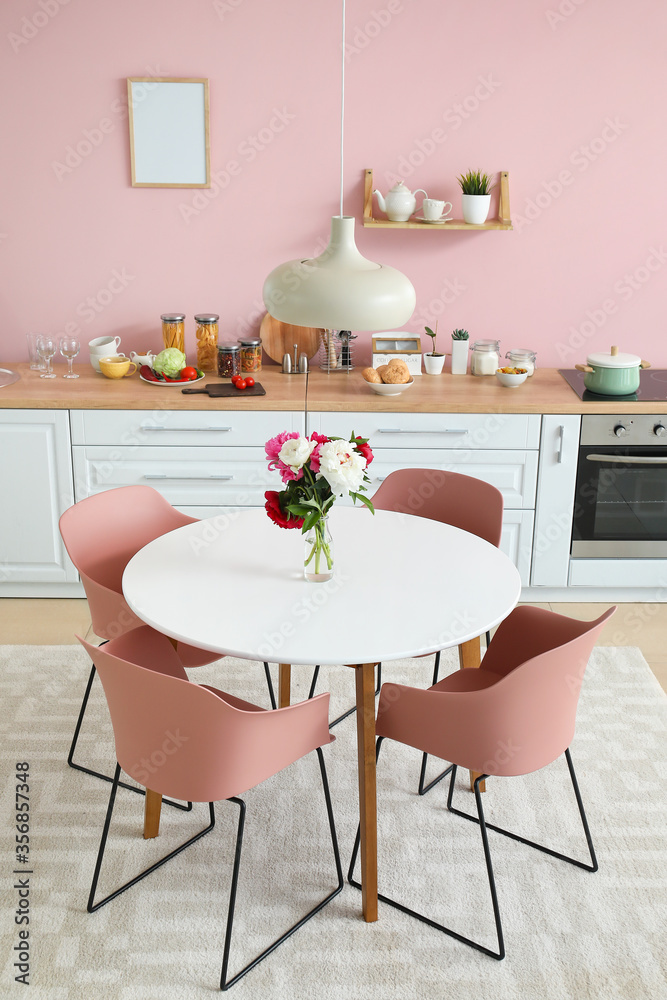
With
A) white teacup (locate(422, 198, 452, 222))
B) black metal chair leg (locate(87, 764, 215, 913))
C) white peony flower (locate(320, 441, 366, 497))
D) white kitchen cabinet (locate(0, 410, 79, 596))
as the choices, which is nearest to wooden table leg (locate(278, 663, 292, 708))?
black metal chair leg (locate(87, 764, 215, 913))

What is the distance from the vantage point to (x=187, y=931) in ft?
7.60

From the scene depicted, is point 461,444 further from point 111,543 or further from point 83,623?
point 83,623

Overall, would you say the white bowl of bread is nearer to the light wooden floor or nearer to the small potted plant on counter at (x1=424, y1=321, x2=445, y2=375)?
the small potted plant on counter at (x1=424, y1=321, x2=445, y2=375)

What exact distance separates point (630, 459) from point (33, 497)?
2521 millimetres

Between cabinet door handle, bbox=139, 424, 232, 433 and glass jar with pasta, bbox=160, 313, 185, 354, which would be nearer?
cabinet door handle, bbox=139, 424, 232, 433

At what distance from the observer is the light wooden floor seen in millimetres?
3721

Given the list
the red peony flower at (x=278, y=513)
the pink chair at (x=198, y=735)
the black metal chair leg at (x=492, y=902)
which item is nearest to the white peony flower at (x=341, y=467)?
the red peony flower at (x=278, y=513)

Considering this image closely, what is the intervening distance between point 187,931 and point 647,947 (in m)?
1.14

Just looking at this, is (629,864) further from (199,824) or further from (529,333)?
(529,333)

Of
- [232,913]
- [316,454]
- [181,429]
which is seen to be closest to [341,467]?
[316,454]

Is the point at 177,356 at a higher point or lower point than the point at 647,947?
higher

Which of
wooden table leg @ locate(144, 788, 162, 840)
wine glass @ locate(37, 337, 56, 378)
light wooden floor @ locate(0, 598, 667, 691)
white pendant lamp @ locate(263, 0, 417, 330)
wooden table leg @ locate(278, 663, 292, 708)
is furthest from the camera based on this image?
wine glass @ locate(37, 337, 56, 378)

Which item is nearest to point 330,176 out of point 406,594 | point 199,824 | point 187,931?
point 406,594

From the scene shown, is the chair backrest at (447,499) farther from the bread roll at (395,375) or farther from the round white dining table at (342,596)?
the bread roll at (395,375)
